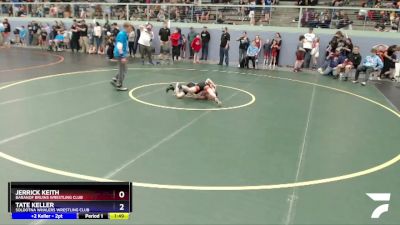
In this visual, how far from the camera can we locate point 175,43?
21156mm

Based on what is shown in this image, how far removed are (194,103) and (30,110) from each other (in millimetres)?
4240

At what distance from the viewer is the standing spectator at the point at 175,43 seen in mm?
21078

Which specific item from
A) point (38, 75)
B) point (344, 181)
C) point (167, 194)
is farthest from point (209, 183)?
point (38, 75)

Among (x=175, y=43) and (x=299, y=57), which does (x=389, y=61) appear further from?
(x=175, y=43)

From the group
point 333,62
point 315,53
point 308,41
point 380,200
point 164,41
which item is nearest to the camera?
point 380,200

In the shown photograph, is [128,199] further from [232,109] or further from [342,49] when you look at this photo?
[342,49]

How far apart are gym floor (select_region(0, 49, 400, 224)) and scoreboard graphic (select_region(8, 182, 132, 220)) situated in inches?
41.6

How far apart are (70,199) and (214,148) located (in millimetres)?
4029

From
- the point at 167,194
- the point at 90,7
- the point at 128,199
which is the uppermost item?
the point at 90,7

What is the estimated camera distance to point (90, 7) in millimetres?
26984

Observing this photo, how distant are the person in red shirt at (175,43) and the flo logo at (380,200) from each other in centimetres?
1666

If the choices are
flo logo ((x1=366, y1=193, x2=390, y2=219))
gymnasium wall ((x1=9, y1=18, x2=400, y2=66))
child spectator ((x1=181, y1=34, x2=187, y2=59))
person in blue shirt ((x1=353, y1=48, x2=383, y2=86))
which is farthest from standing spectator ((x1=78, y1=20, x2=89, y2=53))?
flo logo ((x1=366, y1=193, x2=390, y2=219))

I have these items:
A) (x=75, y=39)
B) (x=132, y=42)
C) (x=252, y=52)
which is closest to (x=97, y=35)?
(x=75, y=39)

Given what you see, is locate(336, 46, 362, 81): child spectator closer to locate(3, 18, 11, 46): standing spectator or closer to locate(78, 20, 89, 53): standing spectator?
locate(78, 20, 89, 53): standing spectator
